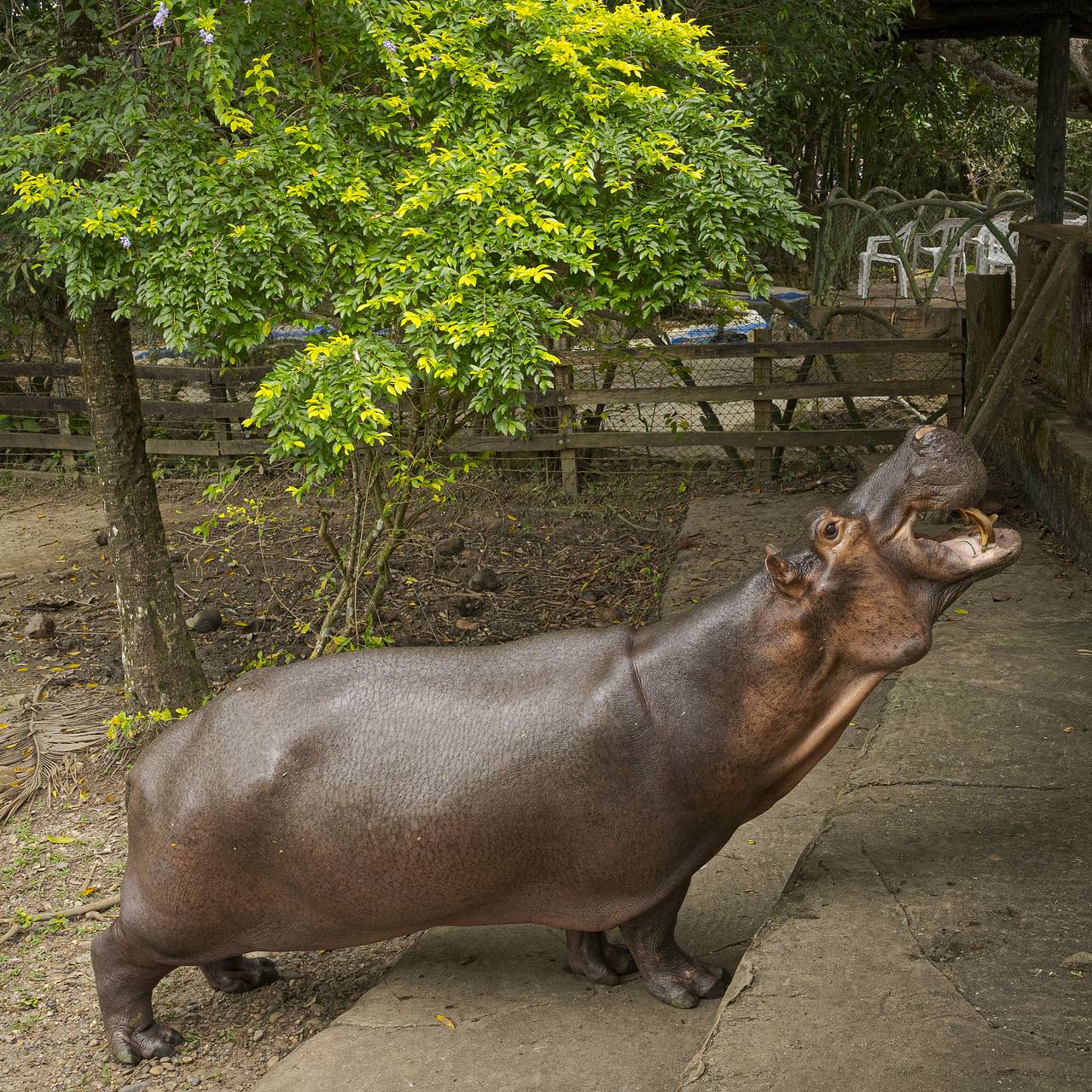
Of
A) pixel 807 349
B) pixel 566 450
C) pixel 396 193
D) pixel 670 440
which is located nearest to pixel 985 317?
pixel 807 349

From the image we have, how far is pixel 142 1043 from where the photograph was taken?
3.77 m

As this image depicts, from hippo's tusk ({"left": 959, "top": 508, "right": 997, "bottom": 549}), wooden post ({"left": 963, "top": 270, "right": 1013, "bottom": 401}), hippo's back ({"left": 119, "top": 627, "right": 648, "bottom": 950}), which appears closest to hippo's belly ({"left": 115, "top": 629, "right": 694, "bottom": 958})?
hippo's back ({"left": 119, "top": 627, "right": 648, "bottom": 950})

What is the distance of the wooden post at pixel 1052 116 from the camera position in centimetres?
897

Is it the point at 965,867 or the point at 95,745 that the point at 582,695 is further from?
the point at 95,745

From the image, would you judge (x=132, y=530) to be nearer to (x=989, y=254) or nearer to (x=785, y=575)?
(x=785, y=575)

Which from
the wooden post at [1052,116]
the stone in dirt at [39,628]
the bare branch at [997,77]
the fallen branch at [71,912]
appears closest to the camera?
the fallen branch at [71,912]

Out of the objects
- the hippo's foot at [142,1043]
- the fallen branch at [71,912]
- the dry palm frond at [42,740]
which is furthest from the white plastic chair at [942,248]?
the hippo's foot at [142,1043]

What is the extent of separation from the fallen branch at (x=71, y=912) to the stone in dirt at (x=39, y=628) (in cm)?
335

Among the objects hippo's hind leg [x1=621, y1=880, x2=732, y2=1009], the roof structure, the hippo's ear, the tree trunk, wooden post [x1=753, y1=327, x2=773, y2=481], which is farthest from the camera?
wooden post [x1=753, y1=327, x2=773, y2=481]

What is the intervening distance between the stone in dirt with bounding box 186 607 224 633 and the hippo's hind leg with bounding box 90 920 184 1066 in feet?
13.9

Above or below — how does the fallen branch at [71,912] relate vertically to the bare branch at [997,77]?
below

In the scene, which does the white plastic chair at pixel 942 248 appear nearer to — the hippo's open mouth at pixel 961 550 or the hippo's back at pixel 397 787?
the hippo's open mouth at pixel 961 550

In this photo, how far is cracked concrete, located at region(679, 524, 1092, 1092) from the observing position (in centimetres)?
261

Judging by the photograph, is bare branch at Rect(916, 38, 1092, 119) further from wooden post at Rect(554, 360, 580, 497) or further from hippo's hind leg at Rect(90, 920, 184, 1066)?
hippo's hind leg at Rect(90, 920, 184, 1066)
